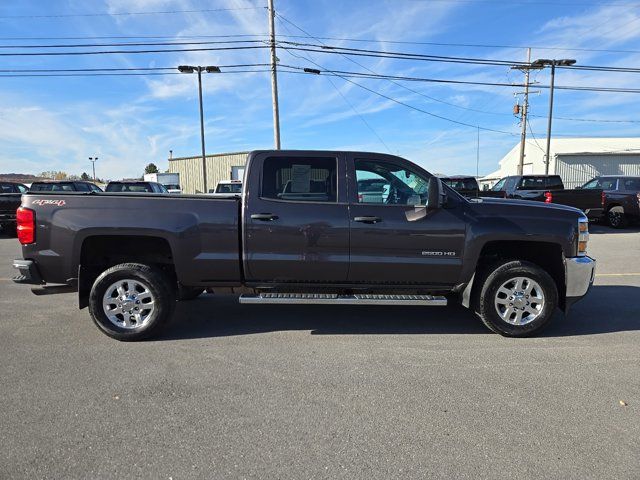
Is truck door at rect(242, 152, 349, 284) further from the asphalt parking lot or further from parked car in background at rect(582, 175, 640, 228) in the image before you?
parked car in background at rect(582, 175, 640, 228)

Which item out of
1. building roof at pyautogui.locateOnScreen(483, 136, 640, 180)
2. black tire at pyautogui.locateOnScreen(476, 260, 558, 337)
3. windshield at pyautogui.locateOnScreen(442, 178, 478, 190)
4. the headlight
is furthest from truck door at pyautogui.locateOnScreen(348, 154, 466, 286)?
building roof at pyautogui.locateOnScreen(483, 136, 640, 180)

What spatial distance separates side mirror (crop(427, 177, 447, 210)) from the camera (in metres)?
4.53

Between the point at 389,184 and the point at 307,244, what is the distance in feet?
3.64

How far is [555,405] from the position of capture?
11.1ft

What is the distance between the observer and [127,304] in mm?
4730

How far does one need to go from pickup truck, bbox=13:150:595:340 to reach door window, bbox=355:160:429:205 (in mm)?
12

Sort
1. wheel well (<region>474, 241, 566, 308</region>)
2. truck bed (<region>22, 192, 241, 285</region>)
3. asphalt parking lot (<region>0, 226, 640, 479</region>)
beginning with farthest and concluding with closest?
wheel well (<region>474, 241, 566, 308</region>) → truck bed (<region>22, 192, 241, 285</region>) → asphalt parking lot (<region>0, 226, 640, 479</region>)

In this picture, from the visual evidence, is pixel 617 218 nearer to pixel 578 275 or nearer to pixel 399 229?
pixel 578 275

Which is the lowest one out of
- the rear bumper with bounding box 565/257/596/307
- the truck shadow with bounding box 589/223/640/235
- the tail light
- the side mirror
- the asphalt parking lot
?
the asphalt parking lot

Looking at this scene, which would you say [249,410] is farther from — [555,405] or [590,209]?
[590,209]

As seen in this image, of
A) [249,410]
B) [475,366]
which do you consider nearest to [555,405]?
[475,366]

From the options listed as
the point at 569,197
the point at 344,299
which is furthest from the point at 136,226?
the point at 569,197

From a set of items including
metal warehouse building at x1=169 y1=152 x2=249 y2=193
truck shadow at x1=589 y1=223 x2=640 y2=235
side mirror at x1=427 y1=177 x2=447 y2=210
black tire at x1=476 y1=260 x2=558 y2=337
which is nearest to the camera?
side mirror at x1=427 y1=177 x2=447 y2=210

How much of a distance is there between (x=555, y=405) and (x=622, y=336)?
217cm
